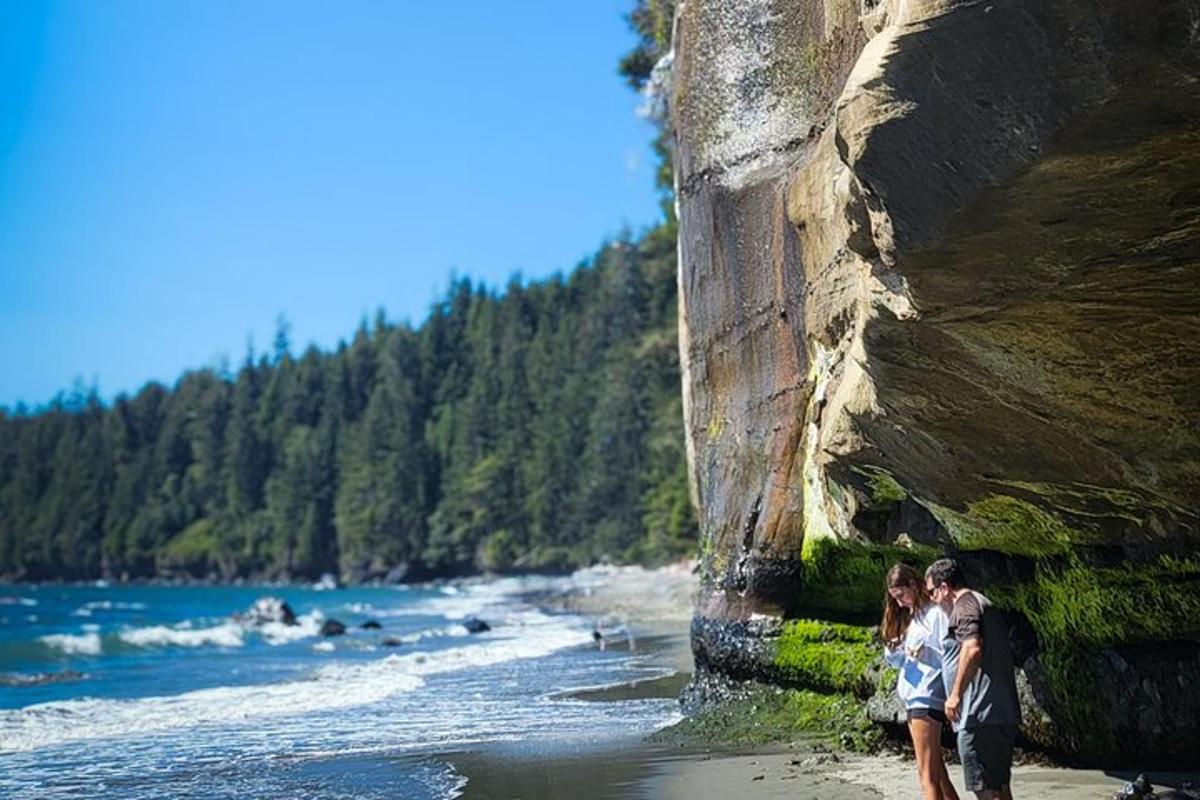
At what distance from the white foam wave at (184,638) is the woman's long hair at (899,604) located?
32.1 metres

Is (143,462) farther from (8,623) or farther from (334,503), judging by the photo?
(8,623)

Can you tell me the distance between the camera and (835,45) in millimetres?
10977

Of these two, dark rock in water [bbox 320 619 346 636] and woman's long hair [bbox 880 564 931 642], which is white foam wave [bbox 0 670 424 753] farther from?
dark rock in water [bbox 320 619 346 636]

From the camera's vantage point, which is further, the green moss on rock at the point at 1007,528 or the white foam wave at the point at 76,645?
the white foam wave at the point at 76,645

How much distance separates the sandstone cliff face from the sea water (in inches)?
130

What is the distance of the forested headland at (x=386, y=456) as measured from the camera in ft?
309

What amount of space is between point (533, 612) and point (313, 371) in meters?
105

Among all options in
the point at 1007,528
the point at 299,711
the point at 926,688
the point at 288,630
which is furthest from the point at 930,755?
the point at 288,630

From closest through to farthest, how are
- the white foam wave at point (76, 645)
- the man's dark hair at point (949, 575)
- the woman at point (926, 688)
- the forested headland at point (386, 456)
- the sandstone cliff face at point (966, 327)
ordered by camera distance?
1. the sandstone cliff face at point (966, 327)
2. the man's dark hair at point (949, 575)
3. the woman at point (926, 688)
4. the white foam wave at point (76, 645)
5. the forested headland at point (386, 456)

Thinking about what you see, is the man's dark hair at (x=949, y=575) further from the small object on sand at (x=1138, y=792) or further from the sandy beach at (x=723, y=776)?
the sandy beach at (x=723, y=776)

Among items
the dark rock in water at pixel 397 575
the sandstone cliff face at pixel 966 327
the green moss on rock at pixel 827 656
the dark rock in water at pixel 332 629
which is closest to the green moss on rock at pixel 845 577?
the sandstone cliff face at pixel 966 327

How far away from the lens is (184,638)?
128 feet

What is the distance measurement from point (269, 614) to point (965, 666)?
151 ft

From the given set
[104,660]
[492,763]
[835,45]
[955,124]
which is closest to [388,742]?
[492,763]
